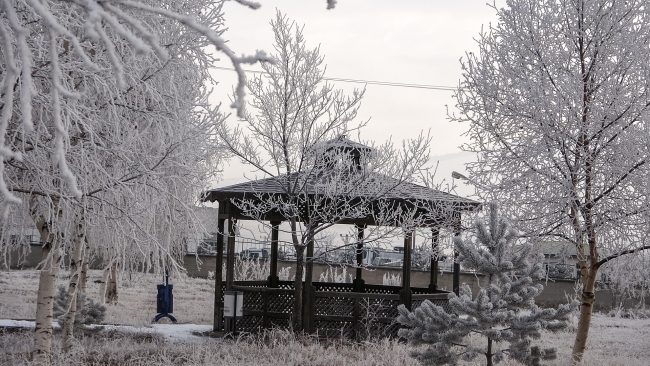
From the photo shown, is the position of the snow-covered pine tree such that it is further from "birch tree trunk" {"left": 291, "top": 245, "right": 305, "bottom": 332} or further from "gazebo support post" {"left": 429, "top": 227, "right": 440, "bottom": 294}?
"birch tree trunk" {"left": 291, "top": 245, "right": 305, "bottom": 332}

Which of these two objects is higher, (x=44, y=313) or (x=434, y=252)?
(x=434, y=252)

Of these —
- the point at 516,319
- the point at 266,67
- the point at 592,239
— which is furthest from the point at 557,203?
the point at 266,67

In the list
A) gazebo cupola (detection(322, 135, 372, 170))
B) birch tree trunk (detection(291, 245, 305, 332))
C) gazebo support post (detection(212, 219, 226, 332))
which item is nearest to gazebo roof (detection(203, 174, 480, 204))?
gazebo cupola (detection(322, 135, 372, 170))

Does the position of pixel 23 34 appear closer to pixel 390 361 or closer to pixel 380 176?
pixel 390 361

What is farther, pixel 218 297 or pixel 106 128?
pixel 218 297

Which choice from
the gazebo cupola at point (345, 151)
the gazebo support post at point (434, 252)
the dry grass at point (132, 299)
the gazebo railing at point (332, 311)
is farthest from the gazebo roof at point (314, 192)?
the dry grass at point (132, 299)

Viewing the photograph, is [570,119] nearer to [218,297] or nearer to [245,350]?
→ [245,350]

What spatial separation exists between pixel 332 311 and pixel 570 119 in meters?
5.68

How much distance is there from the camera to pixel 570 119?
9031 mm

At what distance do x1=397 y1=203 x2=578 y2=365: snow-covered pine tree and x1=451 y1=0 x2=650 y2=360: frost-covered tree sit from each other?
1972 millimetres

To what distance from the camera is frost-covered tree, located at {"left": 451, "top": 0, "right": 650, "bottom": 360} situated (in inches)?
356

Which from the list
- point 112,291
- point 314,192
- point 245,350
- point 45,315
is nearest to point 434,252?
point 314,192

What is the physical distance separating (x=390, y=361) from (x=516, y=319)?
2697 millimetres

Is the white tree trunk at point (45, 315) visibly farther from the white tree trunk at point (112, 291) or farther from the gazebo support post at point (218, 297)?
the white tree trunk at point (112, 291)
